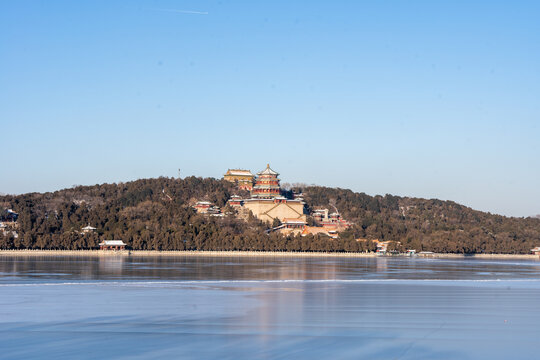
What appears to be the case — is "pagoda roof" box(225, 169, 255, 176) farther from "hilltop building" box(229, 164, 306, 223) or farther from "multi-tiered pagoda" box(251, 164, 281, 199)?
"multi-tiered pagoda" box(251, 164, 281, 199)

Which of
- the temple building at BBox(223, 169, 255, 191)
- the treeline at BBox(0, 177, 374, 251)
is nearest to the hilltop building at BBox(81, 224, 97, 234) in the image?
the treeline at BBox(0, 177, 374, 251)

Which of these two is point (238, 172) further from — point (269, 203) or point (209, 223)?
point (209, 223)

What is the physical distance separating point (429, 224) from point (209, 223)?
38563mm

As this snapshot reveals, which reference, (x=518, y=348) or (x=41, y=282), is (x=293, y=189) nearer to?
(x=41, y=282)

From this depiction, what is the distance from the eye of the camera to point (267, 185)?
367ft

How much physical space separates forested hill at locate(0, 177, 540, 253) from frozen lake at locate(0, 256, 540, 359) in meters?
53.6

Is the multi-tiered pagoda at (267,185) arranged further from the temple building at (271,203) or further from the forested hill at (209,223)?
the forested hill at (209,223)

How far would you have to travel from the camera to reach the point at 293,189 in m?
132

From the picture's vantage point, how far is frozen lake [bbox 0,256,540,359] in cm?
1819

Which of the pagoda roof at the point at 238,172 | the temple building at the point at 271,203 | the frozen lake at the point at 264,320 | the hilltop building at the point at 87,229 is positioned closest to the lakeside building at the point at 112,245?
the hilltop building at the point at 87,229

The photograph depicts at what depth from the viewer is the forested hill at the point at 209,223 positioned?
90312mm

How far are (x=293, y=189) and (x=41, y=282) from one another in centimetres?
9678

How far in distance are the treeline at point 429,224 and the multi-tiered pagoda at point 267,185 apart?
13.4 meters

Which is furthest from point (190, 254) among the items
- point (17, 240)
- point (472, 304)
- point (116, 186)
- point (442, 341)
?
point (442, 341)
